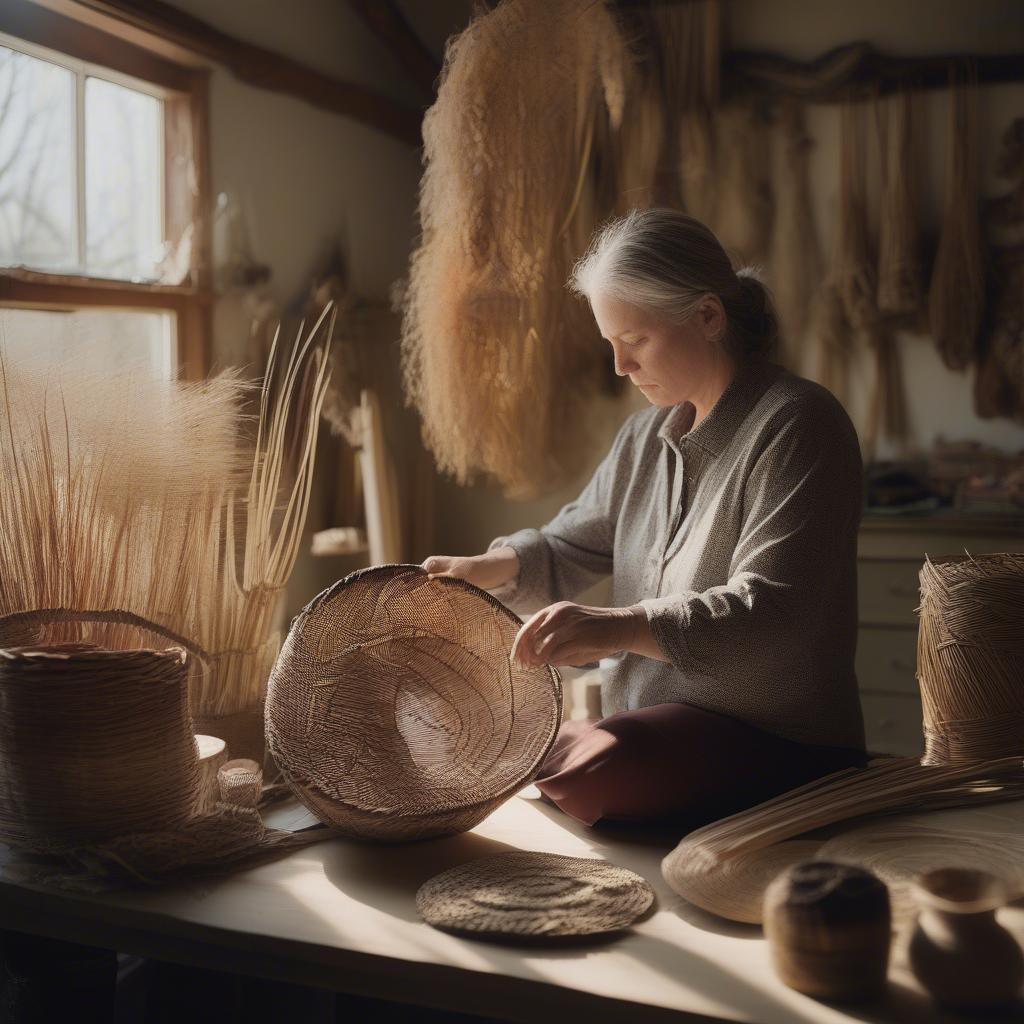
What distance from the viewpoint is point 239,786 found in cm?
218

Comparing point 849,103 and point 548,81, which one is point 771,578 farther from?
point 849,103

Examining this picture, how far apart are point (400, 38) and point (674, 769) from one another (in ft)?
8.86

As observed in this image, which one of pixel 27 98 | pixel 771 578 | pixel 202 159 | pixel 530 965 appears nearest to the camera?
pixel 530 965

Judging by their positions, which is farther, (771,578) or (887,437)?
(887,437)

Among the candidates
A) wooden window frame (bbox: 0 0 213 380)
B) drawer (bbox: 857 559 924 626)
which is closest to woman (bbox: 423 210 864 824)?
wooden window frame (bbox: 0 0 213 380)

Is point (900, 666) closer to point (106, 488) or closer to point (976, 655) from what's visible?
point (976, 655)

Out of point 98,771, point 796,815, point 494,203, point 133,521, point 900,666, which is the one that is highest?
point 494,203

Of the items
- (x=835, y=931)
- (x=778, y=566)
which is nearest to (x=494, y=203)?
(x=778, y=566)

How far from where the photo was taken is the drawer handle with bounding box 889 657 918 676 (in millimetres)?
3656

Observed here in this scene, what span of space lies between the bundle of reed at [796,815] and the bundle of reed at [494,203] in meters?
1.34

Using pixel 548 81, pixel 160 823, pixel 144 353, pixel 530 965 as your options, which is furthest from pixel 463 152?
pixel 530 965

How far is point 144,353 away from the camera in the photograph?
117 inches

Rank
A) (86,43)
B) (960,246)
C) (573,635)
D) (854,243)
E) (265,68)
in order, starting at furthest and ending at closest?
(854,243) → (960,246) → (265,68) → (86,43) → (573,635)

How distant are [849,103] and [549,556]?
2.22m
